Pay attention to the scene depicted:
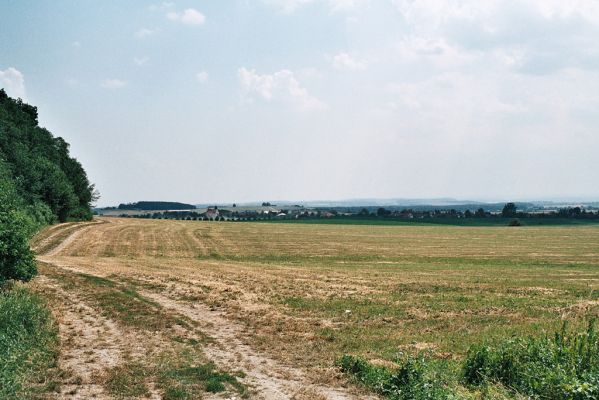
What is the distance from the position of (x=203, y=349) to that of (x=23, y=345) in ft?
15.4

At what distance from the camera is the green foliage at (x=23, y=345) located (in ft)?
34.7

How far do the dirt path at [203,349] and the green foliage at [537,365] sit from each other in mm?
3243

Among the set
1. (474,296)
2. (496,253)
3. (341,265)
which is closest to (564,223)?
(496,253)

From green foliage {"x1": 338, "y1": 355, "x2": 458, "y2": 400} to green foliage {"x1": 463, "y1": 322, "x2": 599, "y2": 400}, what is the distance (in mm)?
1283

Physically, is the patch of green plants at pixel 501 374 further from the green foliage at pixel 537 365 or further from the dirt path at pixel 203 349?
the dirt path at pixel 203 349

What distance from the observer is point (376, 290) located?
2838cm

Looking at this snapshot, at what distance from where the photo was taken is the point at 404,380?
1134 centimetres

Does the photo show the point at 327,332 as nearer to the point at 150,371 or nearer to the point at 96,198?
the point at 150,371

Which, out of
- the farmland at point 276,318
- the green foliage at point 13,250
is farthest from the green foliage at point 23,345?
the green foliage at point 13,250

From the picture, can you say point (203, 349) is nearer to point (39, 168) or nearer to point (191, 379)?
point (191, 379)

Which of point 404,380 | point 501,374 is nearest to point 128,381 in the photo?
point 404,380

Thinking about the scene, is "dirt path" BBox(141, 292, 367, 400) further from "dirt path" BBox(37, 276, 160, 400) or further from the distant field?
the distant field

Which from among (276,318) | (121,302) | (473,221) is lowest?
(276,318)

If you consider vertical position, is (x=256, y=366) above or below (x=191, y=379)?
below
